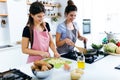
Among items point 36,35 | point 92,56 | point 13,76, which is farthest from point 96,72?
point 36,35

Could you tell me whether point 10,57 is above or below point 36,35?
below

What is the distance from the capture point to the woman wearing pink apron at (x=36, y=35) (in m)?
1.75

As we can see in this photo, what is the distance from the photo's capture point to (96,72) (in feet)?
4.69

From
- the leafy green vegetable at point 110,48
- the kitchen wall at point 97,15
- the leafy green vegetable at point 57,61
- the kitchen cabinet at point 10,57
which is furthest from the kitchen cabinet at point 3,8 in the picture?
the leafy green vegetable at point 110,48

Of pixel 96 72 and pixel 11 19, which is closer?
pixel 96 72

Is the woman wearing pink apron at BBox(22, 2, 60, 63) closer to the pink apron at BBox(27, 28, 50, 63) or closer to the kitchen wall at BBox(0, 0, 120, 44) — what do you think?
the pink apron at BBox(27, 28, 50, 63)

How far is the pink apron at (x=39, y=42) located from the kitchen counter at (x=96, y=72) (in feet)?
0.95

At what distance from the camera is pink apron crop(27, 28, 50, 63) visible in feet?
6.14

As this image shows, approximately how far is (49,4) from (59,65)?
8.56 feet

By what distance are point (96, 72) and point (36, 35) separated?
80 cm

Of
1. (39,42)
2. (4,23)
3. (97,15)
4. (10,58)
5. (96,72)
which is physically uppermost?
(97,15)

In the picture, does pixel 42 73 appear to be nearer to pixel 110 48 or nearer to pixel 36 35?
pixel 36 35

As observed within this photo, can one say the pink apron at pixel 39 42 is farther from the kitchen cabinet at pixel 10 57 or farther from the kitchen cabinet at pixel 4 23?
the kitchen cabinet at pixel 4 23

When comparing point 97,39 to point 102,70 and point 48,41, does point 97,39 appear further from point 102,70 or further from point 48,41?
point 102,70
